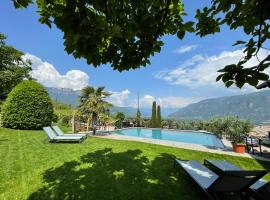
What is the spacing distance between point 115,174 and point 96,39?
5.97 m

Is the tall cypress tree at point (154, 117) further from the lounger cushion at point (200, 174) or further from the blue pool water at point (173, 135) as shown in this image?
the lounger cushion at point (200, 174)

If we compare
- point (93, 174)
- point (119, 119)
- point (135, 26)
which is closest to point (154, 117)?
point (119, 119)

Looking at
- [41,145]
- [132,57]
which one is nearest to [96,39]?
[132,57]

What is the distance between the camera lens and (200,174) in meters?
6.28

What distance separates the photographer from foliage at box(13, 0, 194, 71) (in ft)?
5.72

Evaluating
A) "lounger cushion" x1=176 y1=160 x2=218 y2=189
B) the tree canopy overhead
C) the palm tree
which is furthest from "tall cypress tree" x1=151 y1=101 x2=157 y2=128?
the tree canopy overhead

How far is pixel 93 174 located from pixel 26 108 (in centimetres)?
1260

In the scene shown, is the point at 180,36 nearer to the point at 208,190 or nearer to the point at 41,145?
the point at 208,190

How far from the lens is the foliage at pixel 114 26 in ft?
5.72

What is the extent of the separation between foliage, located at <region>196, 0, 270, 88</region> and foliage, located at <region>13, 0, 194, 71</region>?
0.70 meters

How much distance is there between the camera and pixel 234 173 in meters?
4.60

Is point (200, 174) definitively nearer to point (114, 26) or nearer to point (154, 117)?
point (114, 26)

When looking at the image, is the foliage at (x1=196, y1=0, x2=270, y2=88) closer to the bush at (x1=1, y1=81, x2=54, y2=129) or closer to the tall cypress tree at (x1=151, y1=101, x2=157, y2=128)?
the bush at (x1=1, y1=81, x2=54, y2=129)

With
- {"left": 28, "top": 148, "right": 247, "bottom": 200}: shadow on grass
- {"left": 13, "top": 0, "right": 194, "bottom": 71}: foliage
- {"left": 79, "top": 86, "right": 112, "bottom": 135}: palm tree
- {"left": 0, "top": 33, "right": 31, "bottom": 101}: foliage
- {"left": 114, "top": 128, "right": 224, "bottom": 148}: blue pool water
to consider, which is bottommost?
{"left": 28, "top": 148, "right": 247, "bottom": 200}: shadow on grass
